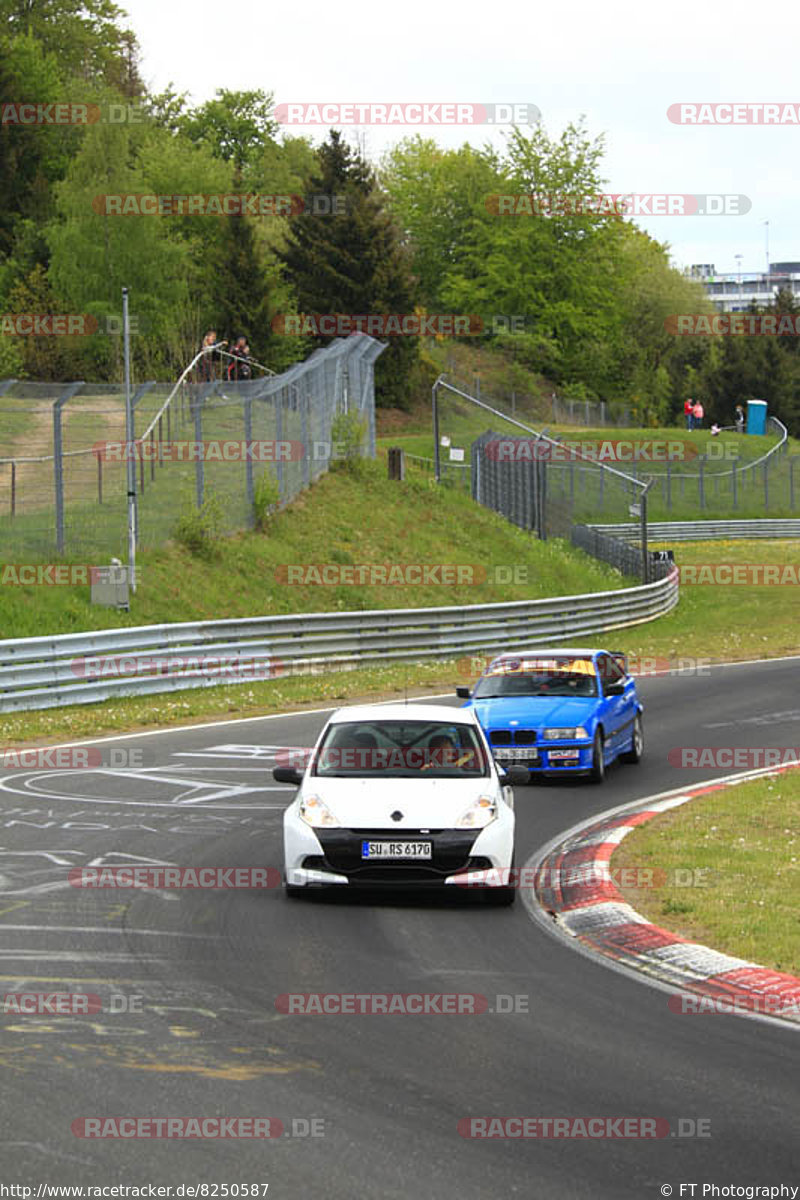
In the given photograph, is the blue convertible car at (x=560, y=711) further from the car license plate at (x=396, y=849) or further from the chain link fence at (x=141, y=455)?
the chain link fence at (x=141, y=455)

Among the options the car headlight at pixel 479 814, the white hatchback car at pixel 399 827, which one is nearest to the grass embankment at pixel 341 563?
the white hatchback car at pixel 399 827

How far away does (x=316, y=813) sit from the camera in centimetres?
1142

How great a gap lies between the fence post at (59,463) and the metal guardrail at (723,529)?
143ft

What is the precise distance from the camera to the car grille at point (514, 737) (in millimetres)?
17594

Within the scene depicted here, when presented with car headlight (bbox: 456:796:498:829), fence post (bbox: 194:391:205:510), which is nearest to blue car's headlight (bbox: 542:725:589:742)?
car headlight (bbox: 456:796:498:829)

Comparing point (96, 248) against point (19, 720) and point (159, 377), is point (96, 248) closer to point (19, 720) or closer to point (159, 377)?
point (159, 377)

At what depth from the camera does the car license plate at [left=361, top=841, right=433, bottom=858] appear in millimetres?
11172

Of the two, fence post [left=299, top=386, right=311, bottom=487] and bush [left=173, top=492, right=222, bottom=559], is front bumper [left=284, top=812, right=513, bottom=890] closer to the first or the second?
bush [left=173, top=492, right=222, bottom=559]

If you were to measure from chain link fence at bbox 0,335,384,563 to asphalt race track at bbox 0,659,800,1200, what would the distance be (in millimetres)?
14530

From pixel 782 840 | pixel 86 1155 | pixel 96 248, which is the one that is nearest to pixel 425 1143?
pixel 86 1155

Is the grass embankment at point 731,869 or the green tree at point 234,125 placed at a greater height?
the green tree at point 234,125

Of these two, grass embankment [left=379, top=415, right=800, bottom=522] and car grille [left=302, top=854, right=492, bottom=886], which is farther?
grass embankment [left=379, top=415, right=800, bottom=522]

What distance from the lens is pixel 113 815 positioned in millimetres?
15000

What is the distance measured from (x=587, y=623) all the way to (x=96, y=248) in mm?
37528
